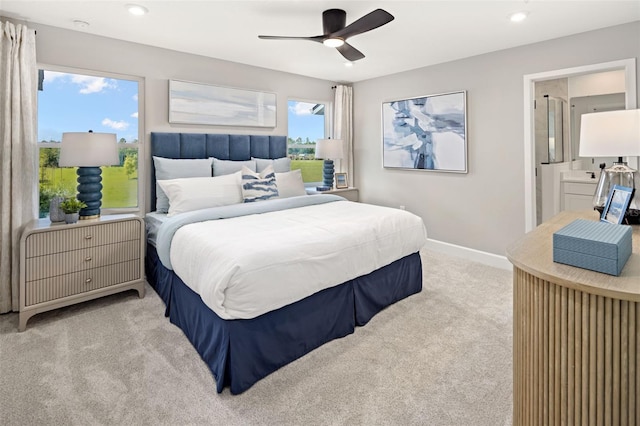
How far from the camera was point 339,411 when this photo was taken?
1.76m

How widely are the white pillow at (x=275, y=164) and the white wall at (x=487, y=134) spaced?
5.41 feet

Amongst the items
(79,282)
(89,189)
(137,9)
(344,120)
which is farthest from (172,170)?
(344,120)

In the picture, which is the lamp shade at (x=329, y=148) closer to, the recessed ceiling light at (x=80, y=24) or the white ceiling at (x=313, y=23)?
the white ceiling at (x=313, y=23)

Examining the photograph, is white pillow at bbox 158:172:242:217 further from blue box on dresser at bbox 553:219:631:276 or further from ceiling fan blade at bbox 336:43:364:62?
blue box on dresser at bbox 553:219:631:276

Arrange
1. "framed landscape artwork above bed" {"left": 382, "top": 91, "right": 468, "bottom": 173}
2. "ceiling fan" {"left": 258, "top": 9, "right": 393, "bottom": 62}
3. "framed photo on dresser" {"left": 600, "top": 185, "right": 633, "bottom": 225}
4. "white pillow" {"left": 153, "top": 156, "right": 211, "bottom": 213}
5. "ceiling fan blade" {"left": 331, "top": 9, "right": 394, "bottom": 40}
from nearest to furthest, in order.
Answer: "framed photo on dresser" {"left": 600, "top": 185, "right": 633, "bottom": 225}, "ceiling fan blade" {"left": 331, "top": 9, "right": 394, "bottom": 40}, "ceiling fan" {"left": 258, "top": 9, "right": 393, "bottom": 62}, "white pillow" {"left": 153, "top": 156, "right": 211, "bottom": 213}, "framed landscape artwork above bed" {"left": 382, "top": 91, "right": 468, "bottom": 173}

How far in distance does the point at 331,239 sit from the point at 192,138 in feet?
7.97

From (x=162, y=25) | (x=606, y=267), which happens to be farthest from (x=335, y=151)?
(x=606, y=267)

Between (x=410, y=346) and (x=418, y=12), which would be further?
(x=418, y=12)

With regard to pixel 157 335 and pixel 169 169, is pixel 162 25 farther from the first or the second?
pixel 157 335

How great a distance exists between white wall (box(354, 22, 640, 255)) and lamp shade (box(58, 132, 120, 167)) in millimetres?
3307

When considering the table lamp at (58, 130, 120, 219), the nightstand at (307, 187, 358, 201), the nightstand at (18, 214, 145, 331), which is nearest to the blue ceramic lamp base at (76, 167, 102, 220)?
the table lamp at (58, 130, 120, 219)

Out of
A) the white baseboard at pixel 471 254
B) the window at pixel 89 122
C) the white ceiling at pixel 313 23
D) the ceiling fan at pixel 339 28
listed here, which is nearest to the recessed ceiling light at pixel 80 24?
the white ceiling at pixel 313 23

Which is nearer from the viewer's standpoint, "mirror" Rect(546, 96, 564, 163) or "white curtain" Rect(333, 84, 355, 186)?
"mirror" Rect(546, 96, 564, 163)

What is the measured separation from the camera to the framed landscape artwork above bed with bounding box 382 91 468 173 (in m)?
4.28
